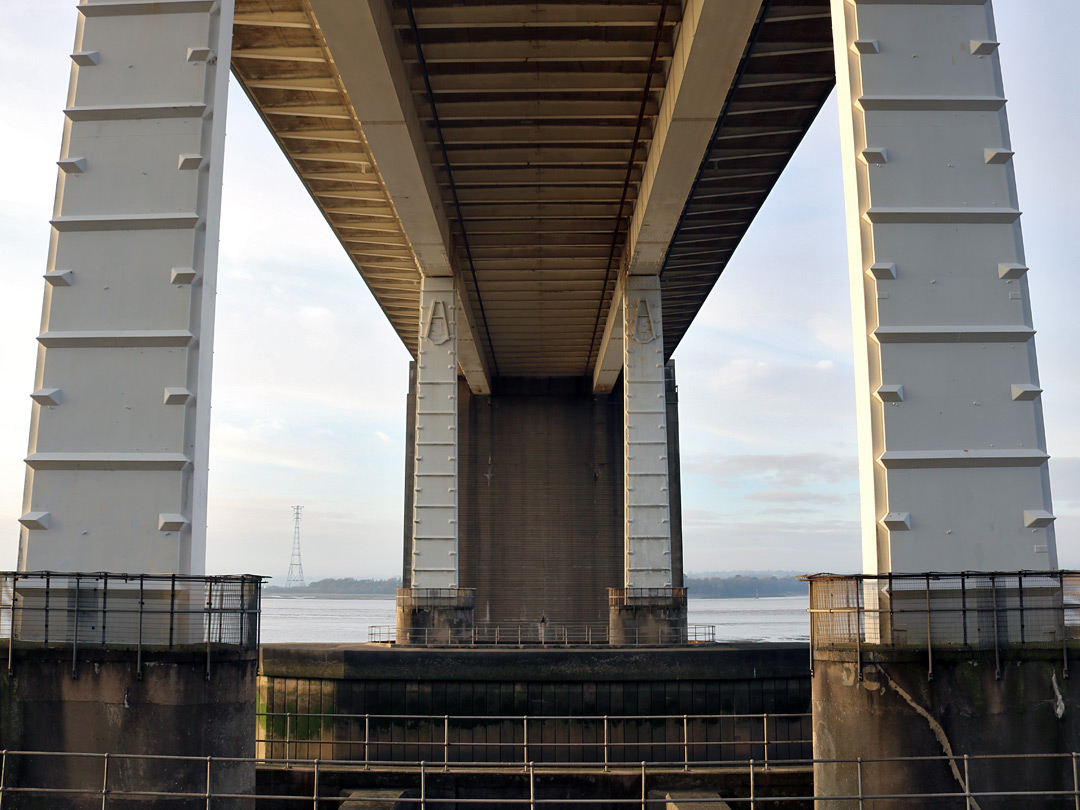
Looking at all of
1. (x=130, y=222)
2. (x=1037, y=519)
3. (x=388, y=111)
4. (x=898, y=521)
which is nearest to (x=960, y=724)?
(x=898, y=521)

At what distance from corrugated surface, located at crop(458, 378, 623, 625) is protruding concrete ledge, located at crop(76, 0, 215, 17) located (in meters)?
41.8

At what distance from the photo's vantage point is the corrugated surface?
54.3 meters

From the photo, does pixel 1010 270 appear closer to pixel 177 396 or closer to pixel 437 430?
pixel 177 396

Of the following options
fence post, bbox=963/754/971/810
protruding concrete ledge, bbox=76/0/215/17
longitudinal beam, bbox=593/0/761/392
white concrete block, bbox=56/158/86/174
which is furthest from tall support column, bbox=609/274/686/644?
white concrete block, bbox=56/158/86/174

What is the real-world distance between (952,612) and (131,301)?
10.5 m

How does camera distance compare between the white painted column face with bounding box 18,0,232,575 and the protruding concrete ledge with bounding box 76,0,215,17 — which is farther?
the protruding concrete ledge with bounding box 76,0,215,17

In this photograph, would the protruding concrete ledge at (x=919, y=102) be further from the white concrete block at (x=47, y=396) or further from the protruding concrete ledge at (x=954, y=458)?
the white concrete block at (x=47, y=396)

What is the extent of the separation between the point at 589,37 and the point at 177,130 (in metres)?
10.9

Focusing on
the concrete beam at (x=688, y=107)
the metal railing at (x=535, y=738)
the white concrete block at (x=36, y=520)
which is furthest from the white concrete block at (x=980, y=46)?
the white concrete block at (x=36, y=520)

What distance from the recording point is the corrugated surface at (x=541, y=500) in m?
54.3

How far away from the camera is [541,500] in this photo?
181 ft

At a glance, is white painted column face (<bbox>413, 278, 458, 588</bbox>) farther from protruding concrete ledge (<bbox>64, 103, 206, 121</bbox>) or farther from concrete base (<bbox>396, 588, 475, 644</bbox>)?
protruding concrete ledge (<bbox>64, 103, 206, 121</bbox>)

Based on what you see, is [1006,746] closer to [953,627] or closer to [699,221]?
[953,627]

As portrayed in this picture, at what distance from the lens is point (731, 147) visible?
90.6ft
